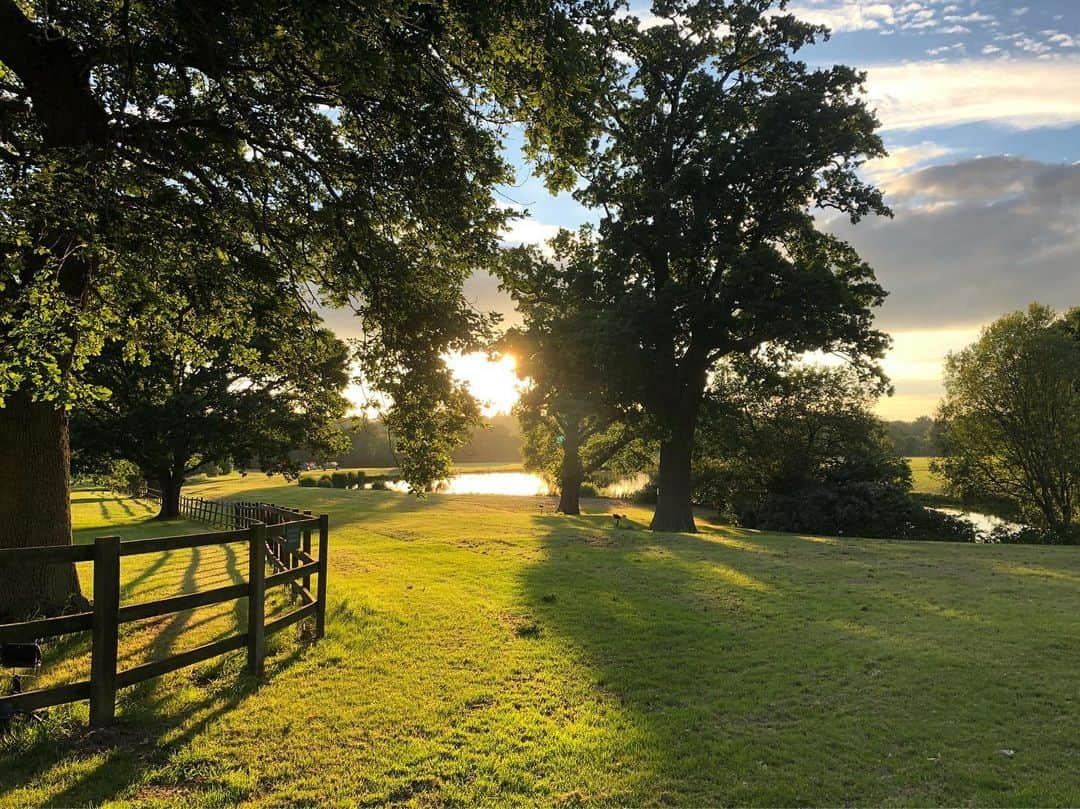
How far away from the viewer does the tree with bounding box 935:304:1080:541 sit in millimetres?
32875

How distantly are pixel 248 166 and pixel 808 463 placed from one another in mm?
33881

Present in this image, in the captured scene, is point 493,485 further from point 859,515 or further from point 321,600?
point 321,600

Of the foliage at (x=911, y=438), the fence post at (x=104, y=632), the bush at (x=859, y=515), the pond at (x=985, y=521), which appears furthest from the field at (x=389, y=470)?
the foliage at (x=911, y=438)

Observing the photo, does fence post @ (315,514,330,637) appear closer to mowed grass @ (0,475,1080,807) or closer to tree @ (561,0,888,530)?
mowed grass @ (0,475,1080,807)

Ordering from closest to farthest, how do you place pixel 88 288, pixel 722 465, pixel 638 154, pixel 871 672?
pixel 871 672 < pixel 88 288 < pixel 638 154 < pixel 722 465

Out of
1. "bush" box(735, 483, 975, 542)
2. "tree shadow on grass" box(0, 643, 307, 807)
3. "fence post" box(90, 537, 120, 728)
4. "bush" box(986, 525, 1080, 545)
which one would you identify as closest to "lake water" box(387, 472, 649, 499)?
"bush" box(735, 483, 975, 542)

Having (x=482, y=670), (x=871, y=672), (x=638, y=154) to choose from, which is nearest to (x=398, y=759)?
(x=482, y=670)

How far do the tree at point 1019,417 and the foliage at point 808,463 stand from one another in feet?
13.8

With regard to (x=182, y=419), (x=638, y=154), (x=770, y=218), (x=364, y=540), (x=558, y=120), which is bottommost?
(x=364, y=540)

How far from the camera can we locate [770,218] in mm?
25062

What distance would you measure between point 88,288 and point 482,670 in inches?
307

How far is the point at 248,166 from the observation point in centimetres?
970

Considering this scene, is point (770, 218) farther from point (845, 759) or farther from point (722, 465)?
point (845, 759)

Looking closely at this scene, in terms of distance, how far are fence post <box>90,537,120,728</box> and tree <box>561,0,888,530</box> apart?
1837 cm
